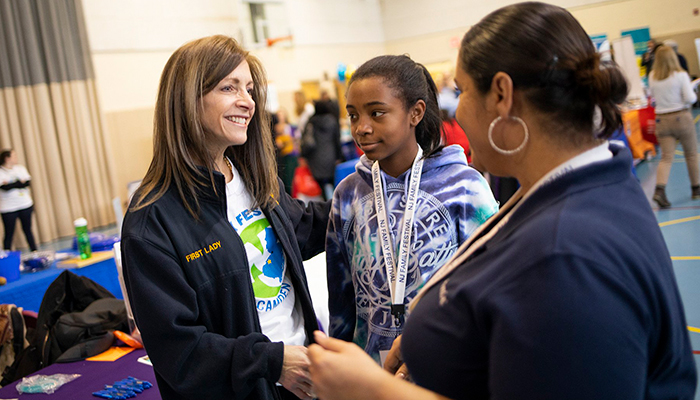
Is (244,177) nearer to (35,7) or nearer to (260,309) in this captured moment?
(260,309)

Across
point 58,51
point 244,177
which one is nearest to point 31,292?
point 244,177

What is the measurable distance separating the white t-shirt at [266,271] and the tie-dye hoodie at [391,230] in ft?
0.61

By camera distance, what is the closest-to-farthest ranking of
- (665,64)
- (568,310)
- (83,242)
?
(568,310), (83,242), (665,64)

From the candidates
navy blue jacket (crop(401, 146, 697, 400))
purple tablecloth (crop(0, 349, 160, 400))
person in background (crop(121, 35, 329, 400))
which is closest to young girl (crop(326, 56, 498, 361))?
person in background (crop(121, 35, 329, 400))

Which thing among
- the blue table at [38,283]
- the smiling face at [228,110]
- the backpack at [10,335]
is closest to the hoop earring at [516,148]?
the smiling face at [228,110]

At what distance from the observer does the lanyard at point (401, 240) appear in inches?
62.6

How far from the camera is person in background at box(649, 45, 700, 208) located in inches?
245

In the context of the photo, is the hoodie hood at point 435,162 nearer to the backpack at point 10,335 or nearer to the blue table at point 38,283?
the backpack at point 10,335

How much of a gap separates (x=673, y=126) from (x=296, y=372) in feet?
21.1

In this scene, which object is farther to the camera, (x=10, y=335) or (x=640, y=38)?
(x=640, y=38)

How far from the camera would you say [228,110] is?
161 cm

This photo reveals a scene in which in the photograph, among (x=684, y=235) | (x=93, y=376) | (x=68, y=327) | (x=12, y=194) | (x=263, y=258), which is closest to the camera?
(x=263, y=258)

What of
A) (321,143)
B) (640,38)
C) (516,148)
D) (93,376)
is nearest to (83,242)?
(93,376)

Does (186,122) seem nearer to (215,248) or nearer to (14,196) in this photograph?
(215,248)
